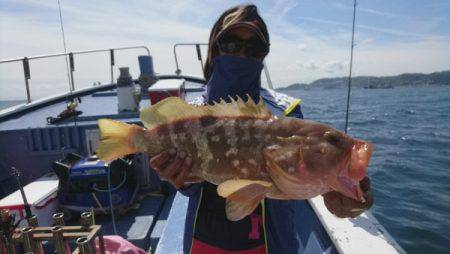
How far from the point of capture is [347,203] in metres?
2.35

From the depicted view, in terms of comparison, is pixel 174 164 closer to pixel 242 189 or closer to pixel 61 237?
pixel 242 189

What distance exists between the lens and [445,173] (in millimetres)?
14125

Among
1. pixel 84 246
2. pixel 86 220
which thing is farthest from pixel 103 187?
pixel 84 246

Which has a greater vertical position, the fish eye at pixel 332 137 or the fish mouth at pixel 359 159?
the fish eye at pixel 332 137

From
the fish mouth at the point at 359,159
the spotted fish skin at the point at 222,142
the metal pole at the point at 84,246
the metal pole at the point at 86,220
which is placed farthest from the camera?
the metal pole at the point at 86,220

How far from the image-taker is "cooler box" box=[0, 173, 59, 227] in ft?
15.8

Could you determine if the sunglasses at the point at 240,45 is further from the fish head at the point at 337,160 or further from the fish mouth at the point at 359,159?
the fish mouth at the point at 359,159

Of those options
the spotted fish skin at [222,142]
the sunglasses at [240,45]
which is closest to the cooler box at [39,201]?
the spotted fish skin at [222,142]

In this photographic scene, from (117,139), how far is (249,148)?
3.07ft

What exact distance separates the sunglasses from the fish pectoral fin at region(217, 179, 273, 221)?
54.5 inches

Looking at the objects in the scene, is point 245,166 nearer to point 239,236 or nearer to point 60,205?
point 239,236

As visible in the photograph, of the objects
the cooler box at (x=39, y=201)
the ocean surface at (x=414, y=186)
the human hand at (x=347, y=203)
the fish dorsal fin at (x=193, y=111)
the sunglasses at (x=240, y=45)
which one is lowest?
the ocean surface at (x=414, y=186)

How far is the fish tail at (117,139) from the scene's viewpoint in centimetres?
246

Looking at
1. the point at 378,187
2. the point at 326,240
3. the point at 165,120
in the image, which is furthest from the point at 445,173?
the point at 165,120
